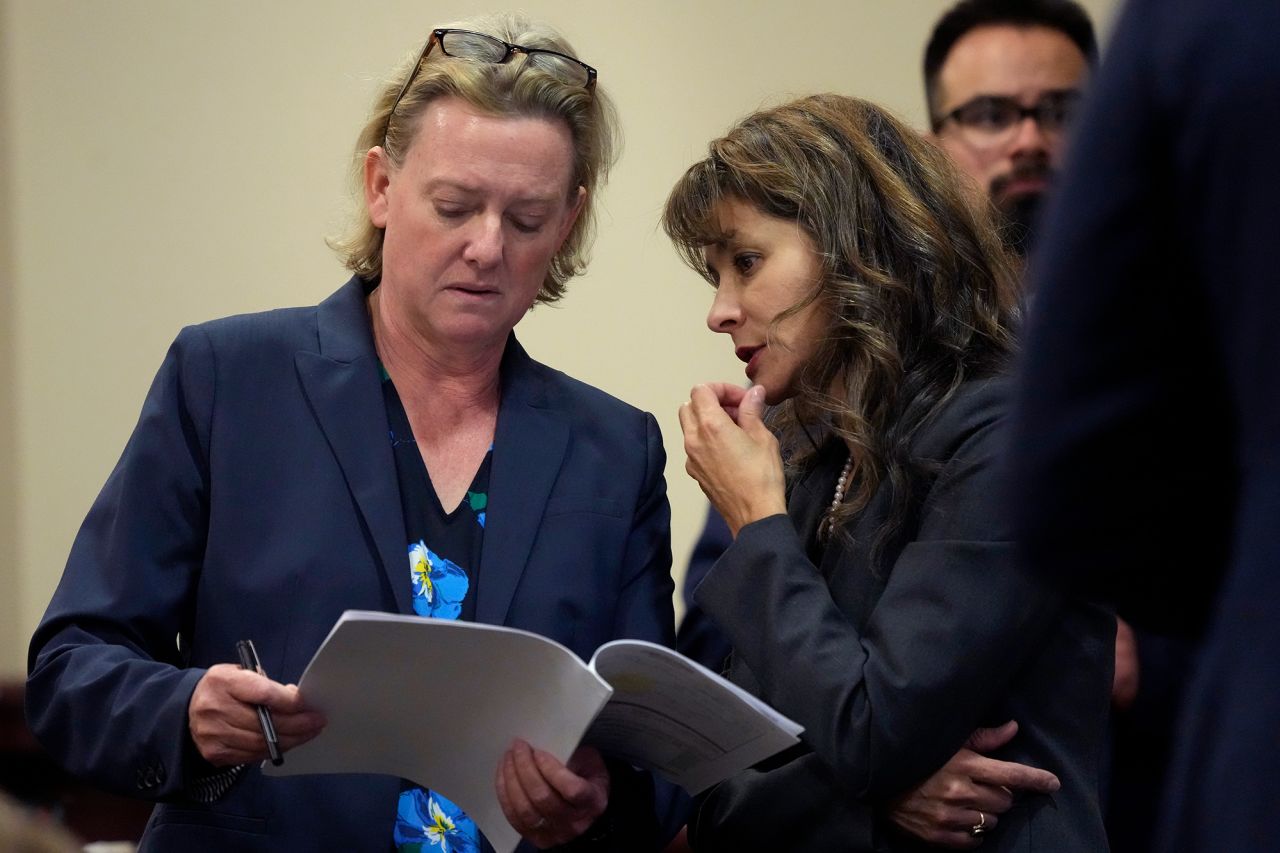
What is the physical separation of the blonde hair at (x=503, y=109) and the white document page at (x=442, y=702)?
802 mm

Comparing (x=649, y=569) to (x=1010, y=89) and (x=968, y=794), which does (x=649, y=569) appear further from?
(x=1010, y=89)

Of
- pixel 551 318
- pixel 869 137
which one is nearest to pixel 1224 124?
pixel 869 137

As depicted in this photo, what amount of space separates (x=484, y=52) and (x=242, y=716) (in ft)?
3.22

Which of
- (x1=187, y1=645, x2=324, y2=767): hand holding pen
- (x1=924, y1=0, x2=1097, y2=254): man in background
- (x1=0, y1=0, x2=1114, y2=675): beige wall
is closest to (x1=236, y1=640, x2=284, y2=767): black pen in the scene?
(x1=187, y1=645, x2=324, y2=767): hand holding pen

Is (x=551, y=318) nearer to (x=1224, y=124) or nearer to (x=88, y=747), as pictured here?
(x=88, y=747)

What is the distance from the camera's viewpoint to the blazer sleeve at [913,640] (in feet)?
5.72

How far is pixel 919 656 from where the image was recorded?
1.75 meters

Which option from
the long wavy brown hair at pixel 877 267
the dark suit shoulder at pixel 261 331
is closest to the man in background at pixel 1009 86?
the long wavy brown hair at pixel 877 267

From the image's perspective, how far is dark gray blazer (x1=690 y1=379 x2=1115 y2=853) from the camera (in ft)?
5.74

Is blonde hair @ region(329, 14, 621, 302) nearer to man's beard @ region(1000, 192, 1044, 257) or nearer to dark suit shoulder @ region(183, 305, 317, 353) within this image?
dark suit shoulder @ region(183, 305, 317, 353)

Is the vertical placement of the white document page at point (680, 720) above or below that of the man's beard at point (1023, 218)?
below

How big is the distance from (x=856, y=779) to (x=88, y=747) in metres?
0.91

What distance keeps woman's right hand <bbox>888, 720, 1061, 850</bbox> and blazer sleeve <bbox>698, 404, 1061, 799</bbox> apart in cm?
2

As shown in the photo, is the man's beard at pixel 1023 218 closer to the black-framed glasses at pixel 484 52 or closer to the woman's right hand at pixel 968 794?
the black-framed glasses at pixel 484 52
